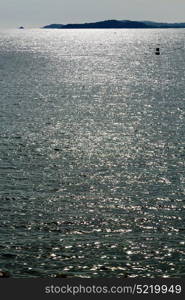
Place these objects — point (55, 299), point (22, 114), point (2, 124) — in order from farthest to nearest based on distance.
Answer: point (22, 114), point (2, 124), point (55, 299)

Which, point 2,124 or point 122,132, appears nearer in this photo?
point 122,132

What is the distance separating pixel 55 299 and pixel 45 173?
34.9m

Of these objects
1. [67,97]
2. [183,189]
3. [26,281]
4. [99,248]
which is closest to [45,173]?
[183,189]

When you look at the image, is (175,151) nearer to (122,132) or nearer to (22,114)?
(122,132)

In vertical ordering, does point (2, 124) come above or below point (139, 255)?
above

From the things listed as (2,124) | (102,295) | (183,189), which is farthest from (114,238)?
(2,124)

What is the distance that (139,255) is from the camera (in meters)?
48.7

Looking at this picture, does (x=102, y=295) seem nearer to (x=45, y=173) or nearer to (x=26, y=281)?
(x=26, y=281)

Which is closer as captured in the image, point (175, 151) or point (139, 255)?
point (139, 255)

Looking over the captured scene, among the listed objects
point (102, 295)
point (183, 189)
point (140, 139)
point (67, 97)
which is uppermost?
point (67, 97)

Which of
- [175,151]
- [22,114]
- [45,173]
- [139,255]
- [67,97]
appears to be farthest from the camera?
[67,97]

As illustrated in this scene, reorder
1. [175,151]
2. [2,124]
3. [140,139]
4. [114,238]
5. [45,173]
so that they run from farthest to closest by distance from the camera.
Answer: [2,124], [140,139], [175,151], [45,173], [114,238]

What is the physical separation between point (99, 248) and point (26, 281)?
9.57 meters

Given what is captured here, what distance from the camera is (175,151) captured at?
276ft
